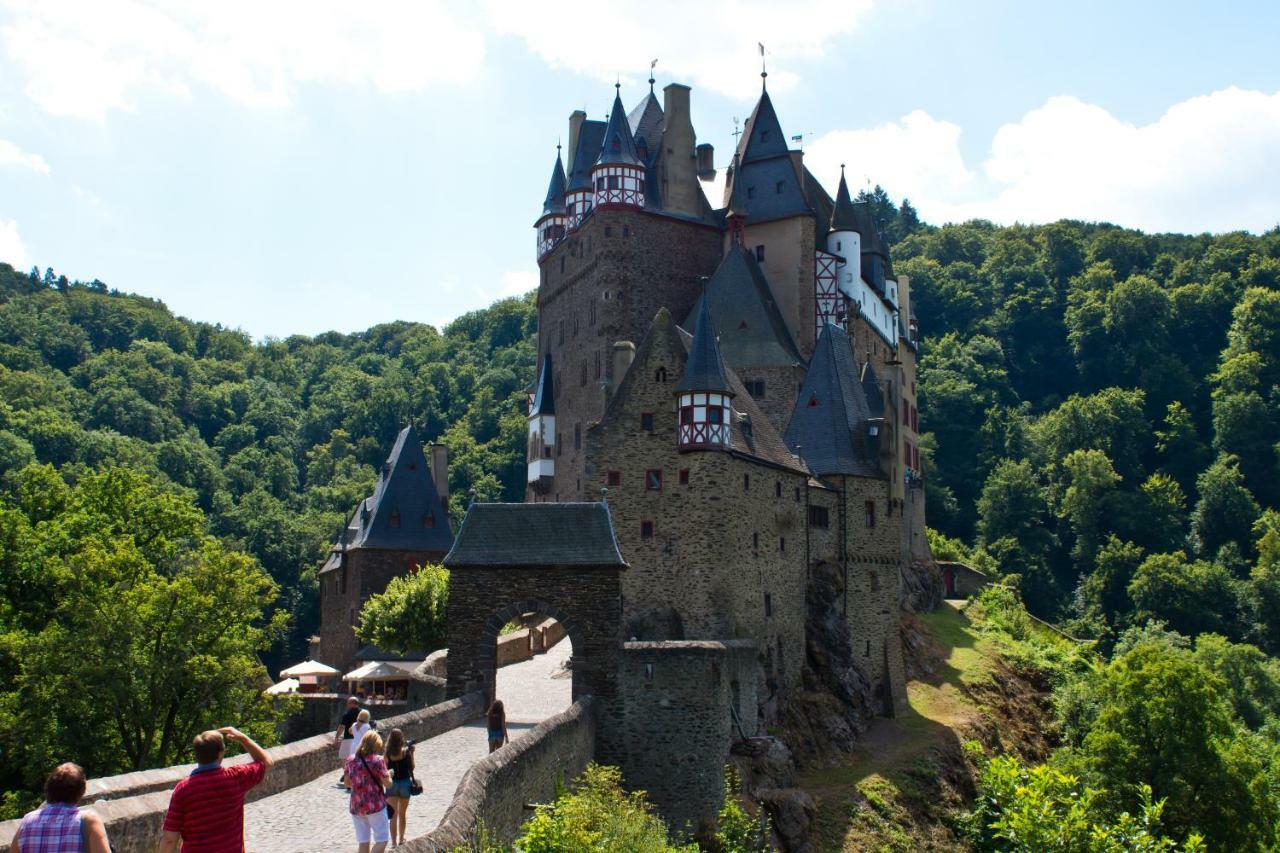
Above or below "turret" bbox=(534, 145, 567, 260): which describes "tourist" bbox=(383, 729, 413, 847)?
below

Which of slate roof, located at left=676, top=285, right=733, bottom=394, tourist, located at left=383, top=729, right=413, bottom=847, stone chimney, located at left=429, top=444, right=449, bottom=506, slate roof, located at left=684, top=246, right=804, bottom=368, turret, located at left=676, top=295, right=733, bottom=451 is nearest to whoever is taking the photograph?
tourist, located at left=383, top=729, right=413, bottom=847

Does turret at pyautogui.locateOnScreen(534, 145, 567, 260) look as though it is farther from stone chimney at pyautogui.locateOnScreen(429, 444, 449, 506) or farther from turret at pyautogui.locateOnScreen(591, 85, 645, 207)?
stone chimney at pyautogui.locateOnScreen(429, 444, 449, 506)

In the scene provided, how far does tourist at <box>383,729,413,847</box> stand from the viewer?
1574cm

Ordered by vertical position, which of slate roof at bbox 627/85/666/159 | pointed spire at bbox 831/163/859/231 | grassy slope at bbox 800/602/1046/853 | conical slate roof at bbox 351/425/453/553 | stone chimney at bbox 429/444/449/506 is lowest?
grassy slope at bbox 800/602/1046/853

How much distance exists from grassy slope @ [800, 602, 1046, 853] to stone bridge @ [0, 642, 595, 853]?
33.6ft

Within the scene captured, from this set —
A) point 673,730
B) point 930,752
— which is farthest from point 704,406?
point 930,752

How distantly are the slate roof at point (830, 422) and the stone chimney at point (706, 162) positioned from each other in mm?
16533

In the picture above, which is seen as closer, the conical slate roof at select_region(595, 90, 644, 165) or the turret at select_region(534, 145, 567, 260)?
the conical slate roof at select_region(595, 90, 644, 165)

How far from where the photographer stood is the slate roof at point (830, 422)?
4447cm

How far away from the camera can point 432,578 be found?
43.9 m

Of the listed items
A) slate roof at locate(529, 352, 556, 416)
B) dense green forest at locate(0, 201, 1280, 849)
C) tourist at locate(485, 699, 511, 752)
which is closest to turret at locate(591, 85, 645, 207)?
slate roof at locate(529, 352, 556, 416)

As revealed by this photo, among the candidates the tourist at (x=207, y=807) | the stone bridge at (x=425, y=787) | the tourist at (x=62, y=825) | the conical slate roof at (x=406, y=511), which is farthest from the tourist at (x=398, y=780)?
the conical slate roof at (x=406, y=511)

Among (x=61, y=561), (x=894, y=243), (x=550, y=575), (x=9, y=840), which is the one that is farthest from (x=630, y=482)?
(x=894, y=243)

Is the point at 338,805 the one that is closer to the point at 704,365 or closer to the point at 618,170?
the point at 704,365
